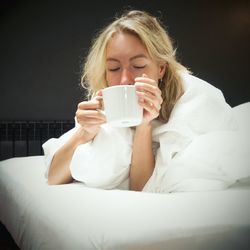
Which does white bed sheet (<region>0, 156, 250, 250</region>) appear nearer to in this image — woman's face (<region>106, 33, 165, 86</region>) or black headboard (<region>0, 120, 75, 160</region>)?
woman's face (<region>106, 33, 165, 86</region>)

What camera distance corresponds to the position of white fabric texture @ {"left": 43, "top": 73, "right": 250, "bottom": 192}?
56 centimetres

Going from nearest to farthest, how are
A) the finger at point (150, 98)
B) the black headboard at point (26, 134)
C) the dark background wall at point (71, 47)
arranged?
the finger at point (150, 98), the dark background wall at point (71, 47), the black headboard at point (26, 134)

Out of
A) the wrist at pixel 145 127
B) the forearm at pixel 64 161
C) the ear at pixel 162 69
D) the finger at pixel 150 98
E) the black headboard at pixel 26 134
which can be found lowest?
the black headboard at pixel 26 134

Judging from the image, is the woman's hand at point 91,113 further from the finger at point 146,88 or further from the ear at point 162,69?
the ear at point 162,69

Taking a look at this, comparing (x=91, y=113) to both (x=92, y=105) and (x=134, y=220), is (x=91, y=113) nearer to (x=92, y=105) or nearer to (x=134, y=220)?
(x=92, y=105)

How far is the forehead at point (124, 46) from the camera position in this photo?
0.63 meters

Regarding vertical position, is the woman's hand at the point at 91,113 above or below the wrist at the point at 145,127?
above

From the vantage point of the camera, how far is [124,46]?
2.08 feet

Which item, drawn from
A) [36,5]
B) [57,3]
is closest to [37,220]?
[36,5]

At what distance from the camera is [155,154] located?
2.35 feet

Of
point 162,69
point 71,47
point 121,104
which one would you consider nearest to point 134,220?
point 121,104

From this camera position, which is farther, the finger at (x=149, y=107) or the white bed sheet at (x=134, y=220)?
the finger at (x=149, y=107)

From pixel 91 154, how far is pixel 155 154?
14 cm

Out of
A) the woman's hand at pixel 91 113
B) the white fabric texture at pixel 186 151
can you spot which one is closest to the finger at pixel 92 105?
the woman's hand at pixel 91 113
